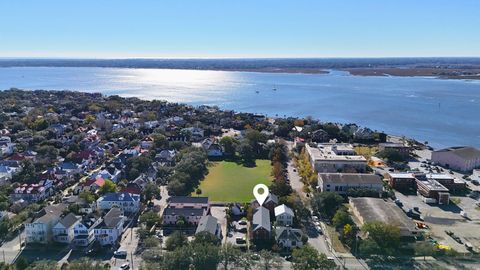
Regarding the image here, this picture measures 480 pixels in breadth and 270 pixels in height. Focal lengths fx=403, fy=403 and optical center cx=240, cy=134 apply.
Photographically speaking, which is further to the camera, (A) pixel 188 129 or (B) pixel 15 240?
(A) pixel 188 129

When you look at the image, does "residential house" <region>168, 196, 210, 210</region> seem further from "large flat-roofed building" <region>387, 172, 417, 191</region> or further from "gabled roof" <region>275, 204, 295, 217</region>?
"large flat-roofed building" <region>387, 172, 417, 191</region>

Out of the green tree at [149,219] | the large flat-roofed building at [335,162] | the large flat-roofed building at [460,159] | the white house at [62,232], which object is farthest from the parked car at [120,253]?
the large flat-roofed building at [460,159]

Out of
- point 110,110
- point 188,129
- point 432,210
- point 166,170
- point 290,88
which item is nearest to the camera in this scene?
point 432,210

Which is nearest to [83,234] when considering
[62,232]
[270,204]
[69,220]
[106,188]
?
[62,232]

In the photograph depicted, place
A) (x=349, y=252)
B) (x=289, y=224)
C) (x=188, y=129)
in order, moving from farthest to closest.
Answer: (x=188, y=129)
(x=289, y=224)
(x=349, y=252)

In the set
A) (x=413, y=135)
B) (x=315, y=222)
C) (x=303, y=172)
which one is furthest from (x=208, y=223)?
(x=413, y=135)

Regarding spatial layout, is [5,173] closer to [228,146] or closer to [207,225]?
[228,146]

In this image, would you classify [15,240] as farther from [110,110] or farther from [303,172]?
[110,110]
